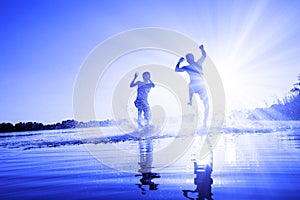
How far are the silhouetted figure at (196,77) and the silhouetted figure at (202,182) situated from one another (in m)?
5.82

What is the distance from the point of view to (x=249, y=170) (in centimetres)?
406

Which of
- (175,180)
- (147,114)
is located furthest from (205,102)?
(175,180)

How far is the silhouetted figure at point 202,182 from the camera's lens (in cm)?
281

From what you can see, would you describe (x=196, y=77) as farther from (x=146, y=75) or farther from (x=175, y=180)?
(x=175, y=180)

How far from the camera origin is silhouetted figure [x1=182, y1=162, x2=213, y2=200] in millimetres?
2814

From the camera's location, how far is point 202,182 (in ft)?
11.1

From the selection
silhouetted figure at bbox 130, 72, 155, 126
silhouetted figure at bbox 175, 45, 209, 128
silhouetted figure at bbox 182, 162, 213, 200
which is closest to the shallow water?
silhouetted figure at bbox 182, 162, 213, 200

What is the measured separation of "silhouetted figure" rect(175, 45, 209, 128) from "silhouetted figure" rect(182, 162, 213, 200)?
5.82 metres

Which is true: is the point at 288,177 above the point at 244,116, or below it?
below

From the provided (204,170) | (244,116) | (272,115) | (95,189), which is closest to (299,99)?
(272,115)

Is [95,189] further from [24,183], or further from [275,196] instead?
[275,196]

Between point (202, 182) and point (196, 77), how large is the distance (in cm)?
731

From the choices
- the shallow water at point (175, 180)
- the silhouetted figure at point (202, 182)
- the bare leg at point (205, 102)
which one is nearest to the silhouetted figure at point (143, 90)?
the bare leg at point (205, 102)

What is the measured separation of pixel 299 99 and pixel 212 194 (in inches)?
926
